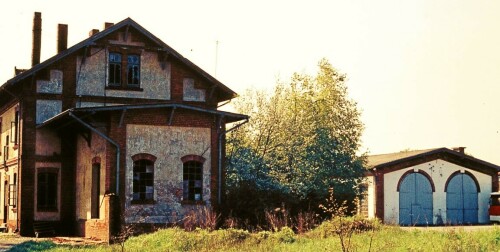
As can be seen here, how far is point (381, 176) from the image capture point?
3653 centimetres

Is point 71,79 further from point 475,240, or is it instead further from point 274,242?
point 475,240

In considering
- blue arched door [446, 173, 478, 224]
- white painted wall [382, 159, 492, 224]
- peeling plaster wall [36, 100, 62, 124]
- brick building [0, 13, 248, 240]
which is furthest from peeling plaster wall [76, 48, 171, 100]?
blue arched door [446, 173, 478, 224]

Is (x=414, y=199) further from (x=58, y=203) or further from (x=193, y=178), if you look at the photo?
(x=58, y=203)

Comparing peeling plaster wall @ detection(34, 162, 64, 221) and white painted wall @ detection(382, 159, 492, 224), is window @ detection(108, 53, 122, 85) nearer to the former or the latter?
peeling plaster wall @ detection(34, 162, 64, 221)

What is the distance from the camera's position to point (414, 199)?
36969 millimetres

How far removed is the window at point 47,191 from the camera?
27.4 metres

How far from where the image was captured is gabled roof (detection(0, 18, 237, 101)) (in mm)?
26045

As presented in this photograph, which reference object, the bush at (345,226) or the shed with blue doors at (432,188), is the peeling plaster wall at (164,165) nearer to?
the bush at (345,226)

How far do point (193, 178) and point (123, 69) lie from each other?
580 cm

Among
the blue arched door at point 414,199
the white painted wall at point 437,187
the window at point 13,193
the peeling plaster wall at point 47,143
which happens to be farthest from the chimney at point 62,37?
the blue arched door at point 414,199

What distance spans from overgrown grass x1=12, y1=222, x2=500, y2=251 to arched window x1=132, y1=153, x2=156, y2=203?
3496 mm

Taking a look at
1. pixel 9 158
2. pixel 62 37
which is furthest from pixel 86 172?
pixel 62 37

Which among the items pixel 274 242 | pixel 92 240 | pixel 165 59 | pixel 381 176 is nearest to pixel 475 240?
pixel 274 242

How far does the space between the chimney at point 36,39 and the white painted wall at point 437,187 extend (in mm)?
17831
